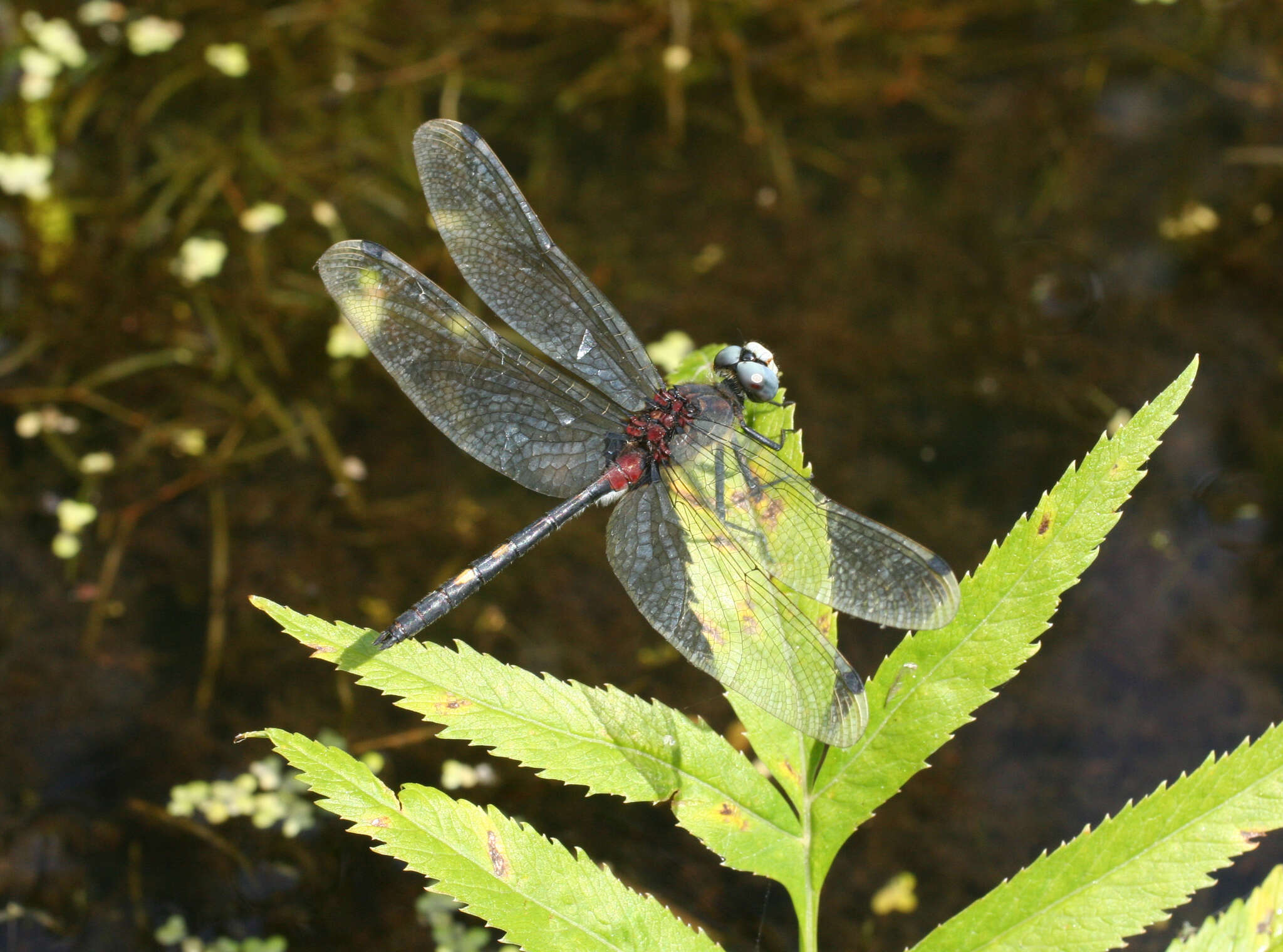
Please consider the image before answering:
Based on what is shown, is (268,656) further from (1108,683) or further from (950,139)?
(950,139)

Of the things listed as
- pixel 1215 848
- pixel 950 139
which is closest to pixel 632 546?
pixel 1215 848

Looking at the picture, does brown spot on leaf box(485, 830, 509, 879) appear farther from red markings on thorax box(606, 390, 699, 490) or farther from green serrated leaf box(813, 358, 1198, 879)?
red markings on thorax box(606, 390, 699, 490)

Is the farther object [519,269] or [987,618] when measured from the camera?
[519,269]

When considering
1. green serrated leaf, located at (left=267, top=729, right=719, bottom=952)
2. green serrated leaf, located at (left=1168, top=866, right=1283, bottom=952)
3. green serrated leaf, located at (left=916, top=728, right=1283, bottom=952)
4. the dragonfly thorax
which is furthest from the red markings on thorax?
green serrated leaf, located at (left=1168, top=866, right=1283, bottom=952)

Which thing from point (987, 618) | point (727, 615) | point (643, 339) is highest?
point (643, 339)

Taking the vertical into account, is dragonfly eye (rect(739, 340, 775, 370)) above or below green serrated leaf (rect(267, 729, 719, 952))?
above

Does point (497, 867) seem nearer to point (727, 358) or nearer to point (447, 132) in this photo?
point (727, 358)

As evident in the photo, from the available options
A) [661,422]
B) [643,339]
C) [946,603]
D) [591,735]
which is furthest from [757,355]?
[643,339]
